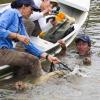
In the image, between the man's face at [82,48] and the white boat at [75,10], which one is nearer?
the man's face at [82,48]

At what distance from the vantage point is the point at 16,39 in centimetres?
680

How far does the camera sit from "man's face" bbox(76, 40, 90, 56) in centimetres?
915

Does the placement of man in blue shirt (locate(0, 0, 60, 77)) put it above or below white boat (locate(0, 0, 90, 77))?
above

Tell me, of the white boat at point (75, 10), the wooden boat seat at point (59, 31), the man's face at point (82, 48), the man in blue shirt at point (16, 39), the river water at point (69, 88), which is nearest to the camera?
the river water at point (69, 88)

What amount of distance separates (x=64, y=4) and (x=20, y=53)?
517 cm

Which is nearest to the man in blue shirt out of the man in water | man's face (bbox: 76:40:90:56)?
the man in water

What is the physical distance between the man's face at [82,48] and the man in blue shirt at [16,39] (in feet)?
6.35

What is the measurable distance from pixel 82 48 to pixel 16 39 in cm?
275

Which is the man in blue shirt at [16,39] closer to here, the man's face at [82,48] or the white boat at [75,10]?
the man's face at [82,48]

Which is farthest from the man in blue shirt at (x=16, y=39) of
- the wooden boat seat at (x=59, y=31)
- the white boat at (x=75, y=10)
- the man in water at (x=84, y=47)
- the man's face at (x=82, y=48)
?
the white boat at (x=75, y=10)

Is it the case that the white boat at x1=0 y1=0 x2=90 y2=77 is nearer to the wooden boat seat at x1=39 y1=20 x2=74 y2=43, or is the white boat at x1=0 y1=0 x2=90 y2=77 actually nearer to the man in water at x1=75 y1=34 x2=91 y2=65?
the wooden boat seat at x1=39 y1=20 x2=74 y2=43

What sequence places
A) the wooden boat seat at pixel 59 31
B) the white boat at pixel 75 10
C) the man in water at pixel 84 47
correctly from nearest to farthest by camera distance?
the man in water at pixel 84 47, the wooden boat seat at pixel 59 31, the white boat at pixel 75 10

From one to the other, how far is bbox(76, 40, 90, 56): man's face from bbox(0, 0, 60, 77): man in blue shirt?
194 centimetres

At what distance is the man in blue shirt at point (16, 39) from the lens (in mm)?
6895
